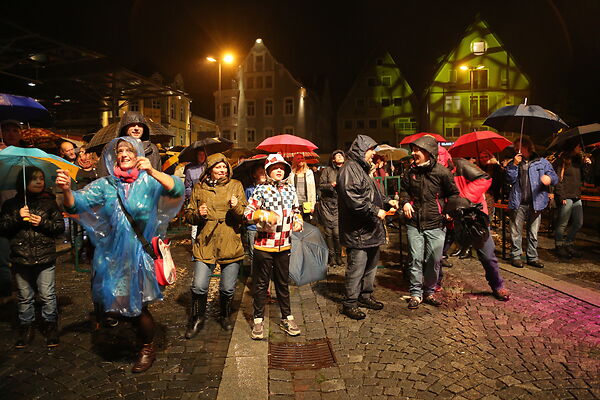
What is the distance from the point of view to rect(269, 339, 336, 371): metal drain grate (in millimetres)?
3783

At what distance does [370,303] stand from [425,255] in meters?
1.00

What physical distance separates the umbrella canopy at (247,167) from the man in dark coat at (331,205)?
1.87m

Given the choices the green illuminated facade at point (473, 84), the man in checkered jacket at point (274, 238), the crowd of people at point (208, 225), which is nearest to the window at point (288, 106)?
the green illuminated facade at point (473, 84)

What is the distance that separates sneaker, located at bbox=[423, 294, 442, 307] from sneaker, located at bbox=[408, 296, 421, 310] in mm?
182

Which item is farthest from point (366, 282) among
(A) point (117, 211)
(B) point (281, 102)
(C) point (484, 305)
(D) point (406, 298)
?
(B) point (281, 102)

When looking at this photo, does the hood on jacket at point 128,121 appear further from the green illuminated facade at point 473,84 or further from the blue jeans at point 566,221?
the green illuminated facade at point 473,84

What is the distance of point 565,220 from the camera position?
821 cm

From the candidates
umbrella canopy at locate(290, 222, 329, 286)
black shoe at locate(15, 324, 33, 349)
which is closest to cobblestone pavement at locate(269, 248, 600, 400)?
umbrella canopy at locate(290, 222, 329, 286)

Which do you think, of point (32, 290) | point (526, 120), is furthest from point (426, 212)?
point (32, 290)

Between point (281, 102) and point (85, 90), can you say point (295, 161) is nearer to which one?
point (85, 90)

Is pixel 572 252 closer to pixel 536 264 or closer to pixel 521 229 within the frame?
pixel 536 264

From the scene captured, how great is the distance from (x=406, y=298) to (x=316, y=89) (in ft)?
153

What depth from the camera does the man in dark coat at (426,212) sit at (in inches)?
203

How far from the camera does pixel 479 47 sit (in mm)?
36938
